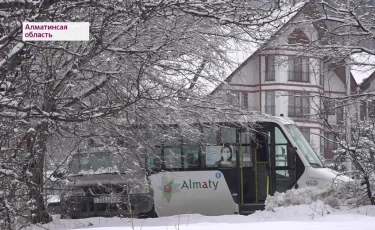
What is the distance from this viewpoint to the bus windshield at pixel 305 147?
52.8 feet

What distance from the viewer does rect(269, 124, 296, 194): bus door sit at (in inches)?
625

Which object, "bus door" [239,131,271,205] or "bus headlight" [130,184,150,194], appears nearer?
"bus headlight" [130,184,150,194]

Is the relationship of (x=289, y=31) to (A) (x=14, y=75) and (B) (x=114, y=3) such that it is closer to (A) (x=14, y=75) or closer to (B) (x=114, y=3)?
(B) (x=114, y=3)

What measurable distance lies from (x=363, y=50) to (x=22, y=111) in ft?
31.3

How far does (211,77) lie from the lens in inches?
544

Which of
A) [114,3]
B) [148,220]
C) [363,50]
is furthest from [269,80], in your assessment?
[114,3]

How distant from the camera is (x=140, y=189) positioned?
563 inches

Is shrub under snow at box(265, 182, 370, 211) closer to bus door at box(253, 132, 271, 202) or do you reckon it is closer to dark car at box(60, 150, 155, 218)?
bus door at box(253, 132, 271, 202)

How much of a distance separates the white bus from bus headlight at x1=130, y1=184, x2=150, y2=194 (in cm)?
73

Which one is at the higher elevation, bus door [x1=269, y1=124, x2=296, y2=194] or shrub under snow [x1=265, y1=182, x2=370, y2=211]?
bus door [x1=269, y1=124, x2=296, y2=194]

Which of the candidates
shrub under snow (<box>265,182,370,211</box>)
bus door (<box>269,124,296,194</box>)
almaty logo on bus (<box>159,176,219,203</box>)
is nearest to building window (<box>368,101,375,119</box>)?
shrub under snow (<box>265,182,370,211</box>)

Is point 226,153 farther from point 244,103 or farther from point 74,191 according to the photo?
point 74,191

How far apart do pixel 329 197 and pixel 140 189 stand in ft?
12.5

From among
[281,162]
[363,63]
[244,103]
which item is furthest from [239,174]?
[363,63]
